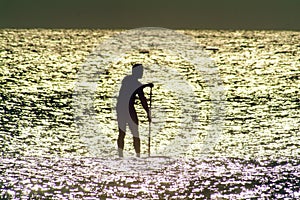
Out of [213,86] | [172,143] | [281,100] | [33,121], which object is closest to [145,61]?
[213,86]

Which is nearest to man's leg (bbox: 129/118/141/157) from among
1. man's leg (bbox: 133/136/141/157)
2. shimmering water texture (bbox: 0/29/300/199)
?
man's leg (bbox: 133/136/141/157)

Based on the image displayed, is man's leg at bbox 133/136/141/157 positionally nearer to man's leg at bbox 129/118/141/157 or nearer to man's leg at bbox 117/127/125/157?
man's leg at bbox 129/118/141/157

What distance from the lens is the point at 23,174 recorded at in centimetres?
1991

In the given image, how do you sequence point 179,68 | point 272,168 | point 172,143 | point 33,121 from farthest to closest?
1. point 179,68
2. point 33,121
3. point 172,143
4. point 272,168

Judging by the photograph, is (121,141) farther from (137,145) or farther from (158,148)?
(158,148)

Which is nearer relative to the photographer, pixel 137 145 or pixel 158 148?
pixel 137 145

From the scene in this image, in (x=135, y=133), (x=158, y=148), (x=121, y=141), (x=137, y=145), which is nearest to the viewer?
(x=135, y=133)

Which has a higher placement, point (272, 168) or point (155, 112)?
point (155, 112)

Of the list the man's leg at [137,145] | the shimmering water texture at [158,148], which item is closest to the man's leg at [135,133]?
the man's leg at [137,145]

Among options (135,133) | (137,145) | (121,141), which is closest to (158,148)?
(137,145)

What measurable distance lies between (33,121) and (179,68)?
153 feet

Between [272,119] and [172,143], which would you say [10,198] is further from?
[272,119]

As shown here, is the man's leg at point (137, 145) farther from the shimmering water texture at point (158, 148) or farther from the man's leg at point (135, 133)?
the shimmering water texture at point (158, 148)

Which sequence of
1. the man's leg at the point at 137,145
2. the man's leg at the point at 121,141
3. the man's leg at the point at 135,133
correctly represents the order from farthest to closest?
the man's leg at the point at 137,145
the man's leg at the point at 121,141
the man's leg at the point at 135,133
